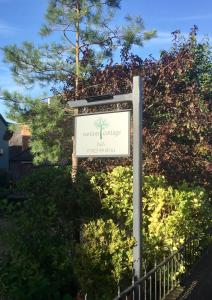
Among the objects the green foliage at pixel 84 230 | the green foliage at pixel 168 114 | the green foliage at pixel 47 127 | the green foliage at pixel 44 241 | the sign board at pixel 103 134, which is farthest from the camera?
the green foliage at pixel 47 127

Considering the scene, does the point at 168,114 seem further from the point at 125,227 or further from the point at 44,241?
the point at 44,241

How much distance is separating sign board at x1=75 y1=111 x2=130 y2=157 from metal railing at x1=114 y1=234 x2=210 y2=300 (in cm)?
153

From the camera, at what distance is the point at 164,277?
6.25 meters

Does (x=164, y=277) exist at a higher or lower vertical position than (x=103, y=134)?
lower

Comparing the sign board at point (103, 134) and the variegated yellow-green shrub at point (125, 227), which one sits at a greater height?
the sign board at point (103, 134)

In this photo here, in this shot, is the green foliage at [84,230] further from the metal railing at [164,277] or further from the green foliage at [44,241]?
the metal railing at [164,277]

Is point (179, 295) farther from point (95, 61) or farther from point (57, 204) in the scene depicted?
point (95, 61)

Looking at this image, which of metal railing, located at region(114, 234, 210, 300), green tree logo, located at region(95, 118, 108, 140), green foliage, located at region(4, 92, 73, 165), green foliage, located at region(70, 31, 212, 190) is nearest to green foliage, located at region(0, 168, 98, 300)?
metal railing, located at region(114, 234, 210, 300)

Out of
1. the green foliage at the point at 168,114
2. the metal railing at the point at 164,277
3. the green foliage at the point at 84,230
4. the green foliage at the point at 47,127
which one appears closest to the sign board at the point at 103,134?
the green foliage at the point at 84,230

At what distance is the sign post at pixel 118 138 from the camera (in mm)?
6133

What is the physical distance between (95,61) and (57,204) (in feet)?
17.1

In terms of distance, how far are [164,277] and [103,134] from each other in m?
2.01

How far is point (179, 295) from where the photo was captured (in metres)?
6.48

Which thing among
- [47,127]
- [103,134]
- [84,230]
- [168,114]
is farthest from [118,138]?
[47,127]
